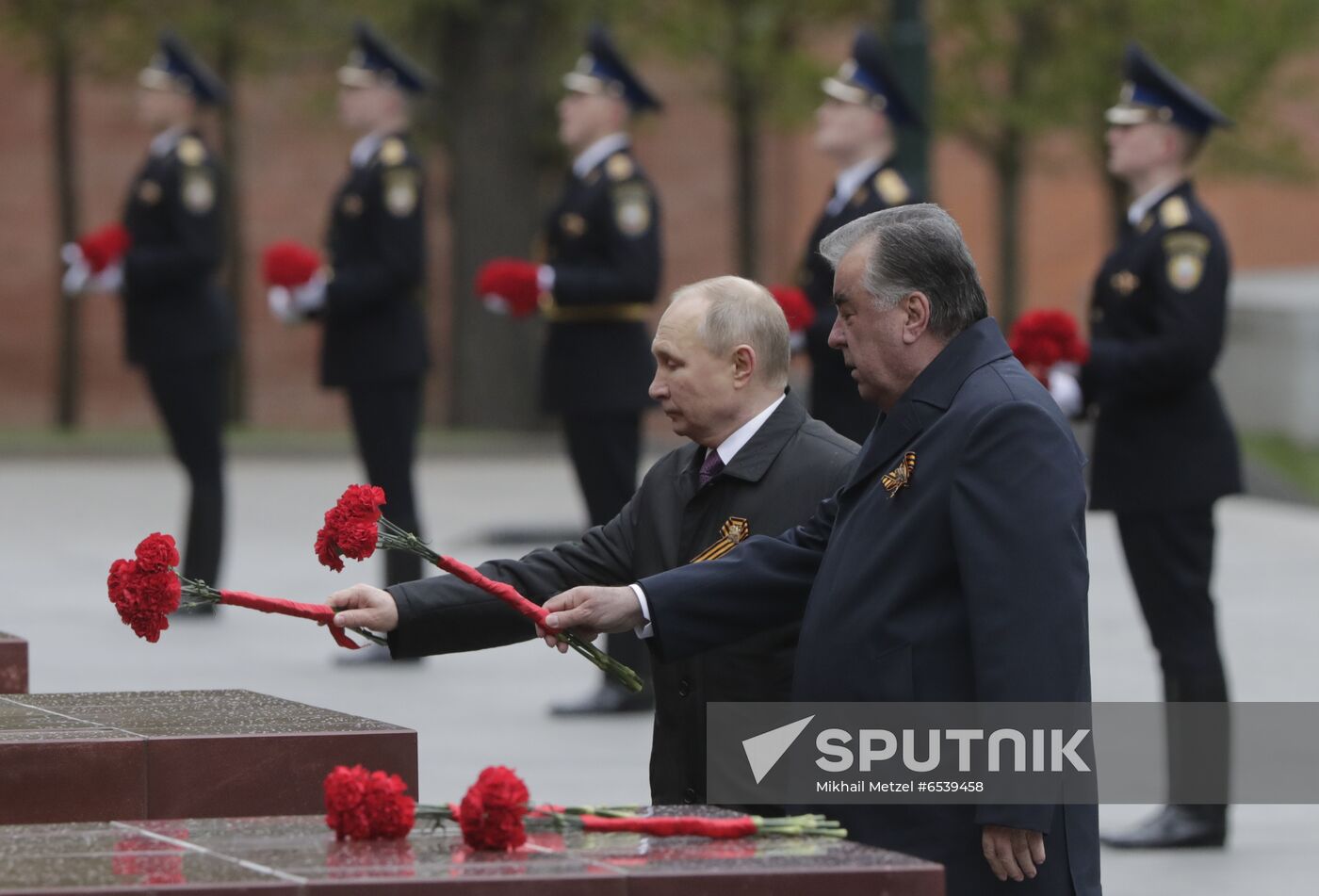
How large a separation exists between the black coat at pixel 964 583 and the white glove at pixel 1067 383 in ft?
8.90

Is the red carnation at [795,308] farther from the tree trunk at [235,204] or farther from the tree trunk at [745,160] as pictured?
the tree trunk at [235,204]

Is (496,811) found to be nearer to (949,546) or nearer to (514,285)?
(949,546)

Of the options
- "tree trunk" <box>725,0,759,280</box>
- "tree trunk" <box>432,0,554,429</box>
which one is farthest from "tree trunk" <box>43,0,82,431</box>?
"tree trunk" <box>725,0,759,280</box>

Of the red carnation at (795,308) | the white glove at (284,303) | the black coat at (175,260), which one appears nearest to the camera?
the red carnation at (795,308)

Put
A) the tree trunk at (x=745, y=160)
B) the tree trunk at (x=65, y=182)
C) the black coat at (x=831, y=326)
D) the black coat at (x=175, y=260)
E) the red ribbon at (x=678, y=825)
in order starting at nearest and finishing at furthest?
the red ribbon at (x=678, y=825)
the black coat at (x=831, y=326)
the black coat at (x=175, y=260)
the tree trunk at (x=65, y=182)
the tree trunk at (x=745, y=160)

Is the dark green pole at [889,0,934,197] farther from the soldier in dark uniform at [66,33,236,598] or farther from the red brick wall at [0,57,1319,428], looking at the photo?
the red brick wall at [0,57,1319,428]

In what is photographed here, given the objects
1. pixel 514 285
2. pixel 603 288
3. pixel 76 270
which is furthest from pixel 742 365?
pixel 76 270

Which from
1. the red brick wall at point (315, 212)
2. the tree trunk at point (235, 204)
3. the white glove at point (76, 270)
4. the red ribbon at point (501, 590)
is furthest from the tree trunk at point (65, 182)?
the red ribbon at point (501, 590)

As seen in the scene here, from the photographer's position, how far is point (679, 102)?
28.8m

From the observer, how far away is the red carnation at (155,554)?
412 cm

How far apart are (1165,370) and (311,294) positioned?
14.4 feet

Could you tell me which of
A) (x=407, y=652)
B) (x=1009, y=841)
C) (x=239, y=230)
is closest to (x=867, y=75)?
(x=407, y=652)

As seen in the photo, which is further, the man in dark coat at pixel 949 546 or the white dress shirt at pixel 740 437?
the white dress shirt at pixel 740 437

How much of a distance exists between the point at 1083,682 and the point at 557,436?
18.2 m
